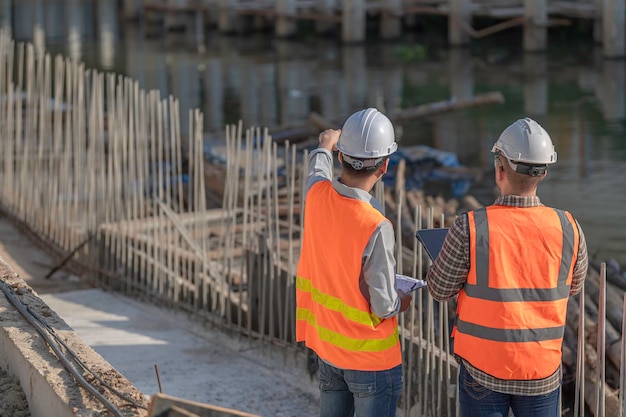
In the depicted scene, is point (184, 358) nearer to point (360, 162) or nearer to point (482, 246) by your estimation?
point (360, 162)

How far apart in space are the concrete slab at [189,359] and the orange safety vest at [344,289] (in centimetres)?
223

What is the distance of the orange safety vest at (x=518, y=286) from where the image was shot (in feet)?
13.6

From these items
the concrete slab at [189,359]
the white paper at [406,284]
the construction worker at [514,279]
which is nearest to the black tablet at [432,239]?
the white paper at [406,284]

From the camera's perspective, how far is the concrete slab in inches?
266

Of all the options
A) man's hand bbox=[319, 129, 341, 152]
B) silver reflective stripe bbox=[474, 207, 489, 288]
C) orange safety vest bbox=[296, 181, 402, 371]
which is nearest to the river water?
man's hand bbox=[319, 129, 341, 152]

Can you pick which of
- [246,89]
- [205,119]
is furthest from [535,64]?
[205,119]

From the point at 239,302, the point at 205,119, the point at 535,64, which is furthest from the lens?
the point at 535,64

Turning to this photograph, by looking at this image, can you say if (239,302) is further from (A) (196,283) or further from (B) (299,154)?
(B) (299,154)

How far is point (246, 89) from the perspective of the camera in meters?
24.2

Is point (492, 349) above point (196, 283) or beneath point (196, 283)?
above

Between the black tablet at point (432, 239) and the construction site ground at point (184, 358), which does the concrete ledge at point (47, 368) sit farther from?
the black tablet at point (432, 239)

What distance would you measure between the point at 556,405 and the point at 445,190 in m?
10.8

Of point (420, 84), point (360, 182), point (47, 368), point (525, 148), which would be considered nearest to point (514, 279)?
point (525, 148)

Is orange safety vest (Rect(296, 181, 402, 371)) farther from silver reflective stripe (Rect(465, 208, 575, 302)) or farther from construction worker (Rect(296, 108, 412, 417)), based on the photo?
silver reflective stripe (Rect(465, 208, 575, 302))
